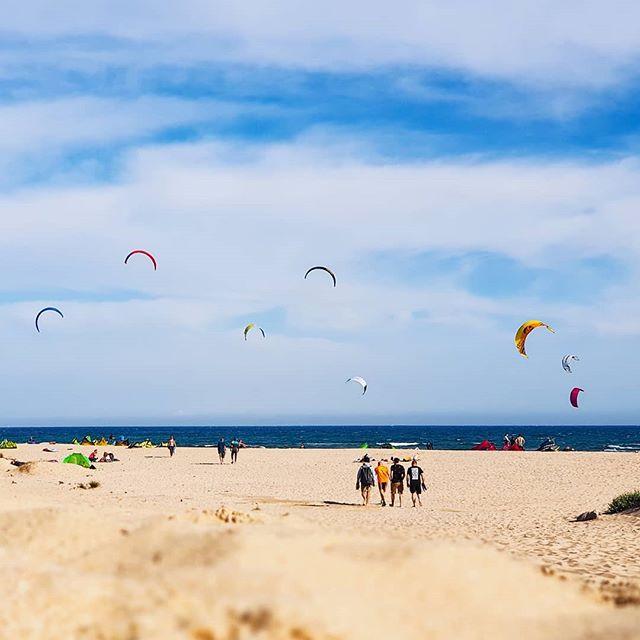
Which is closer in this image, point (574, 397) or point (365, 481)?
point (365, 481)

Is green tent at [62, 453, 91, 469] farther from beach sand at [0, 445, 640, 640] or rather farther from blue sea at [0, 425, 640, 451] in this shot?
blue sea at [0, 425, 640, 451]

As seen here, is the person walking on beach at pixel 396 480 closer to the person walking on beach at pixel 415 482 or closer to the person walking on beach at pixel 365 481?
the person walking on beach at pixel 415 482

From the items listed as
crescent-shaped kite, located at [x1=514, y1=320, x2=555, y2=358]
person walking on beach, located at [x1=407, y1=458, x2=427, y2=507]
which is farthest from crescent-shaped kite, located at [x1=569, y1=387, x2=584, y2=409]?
person walking on beach, located at [x1=407, y1=458, x2=427, y2=507]

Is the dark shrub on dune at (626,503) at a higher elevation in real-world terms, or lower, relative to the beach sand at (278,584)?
lower

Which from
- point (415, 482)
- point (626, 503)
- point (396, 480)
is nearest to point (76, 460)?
point (396, 480)

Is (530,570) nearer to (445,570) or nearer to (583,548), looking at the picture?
(445,570)

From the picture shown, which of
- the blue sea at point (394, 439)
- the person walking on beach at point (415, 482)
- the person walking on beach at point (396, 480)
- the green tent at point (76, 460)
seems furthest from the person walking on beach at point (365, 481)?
the blue sea at point (394, 439)

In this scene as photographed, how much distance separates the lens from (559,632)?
4711 millimetres

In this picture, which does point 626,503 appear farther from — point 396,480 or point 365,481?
point 365,481

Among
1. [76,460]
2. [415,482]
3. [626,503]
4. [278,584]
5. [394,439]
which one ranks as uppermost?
[278,584]

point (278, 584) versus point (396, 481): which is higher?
point (278, 584)

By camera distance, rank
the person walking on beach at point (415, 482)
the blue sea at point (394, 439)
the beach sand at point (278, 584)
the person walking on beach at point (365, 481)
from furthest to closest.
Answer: the blue sea at point (394, 439) < the person walking on beach at point (365, 481) < the person walking on beach at point (415, 482) < the beach sand at point (278, 584)

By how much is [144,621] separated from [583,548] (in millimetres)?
8890

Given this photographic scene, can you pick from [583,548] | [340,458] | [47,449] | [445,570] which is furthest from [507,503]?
[47,449]
